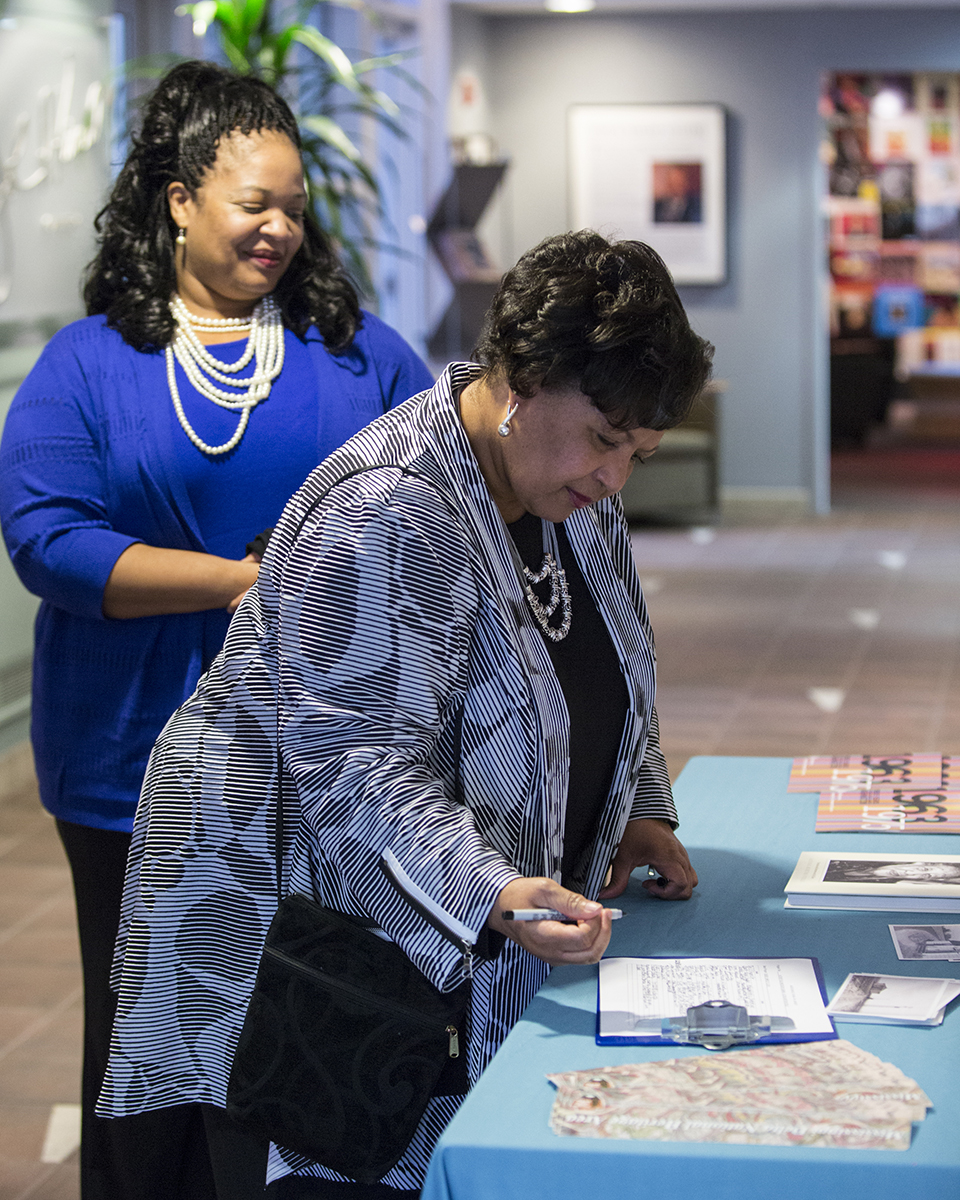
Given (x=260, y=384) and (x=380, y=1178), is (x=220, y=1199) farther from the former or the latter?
(x=260, y=384)

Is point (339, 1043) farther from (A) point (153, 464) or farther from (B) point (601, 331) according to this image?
(A) point (153, 464)

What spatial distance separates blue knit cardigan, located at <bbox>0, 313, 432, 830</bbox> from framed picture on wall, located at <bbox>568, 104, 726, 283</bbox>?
864 cm

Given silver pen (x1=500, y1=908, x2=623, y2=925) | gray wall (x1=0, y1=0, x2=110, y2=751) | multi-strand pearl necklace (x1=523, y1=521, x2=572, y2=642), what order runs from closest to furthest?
silver pen (x1=500, y1=908, x2=623, y2=925) → multi-strand pearl necklace (x1=523, y1=521, x2=572, y2=642) → gray wall (x1=0, y1=0, x2=110, y2=751)

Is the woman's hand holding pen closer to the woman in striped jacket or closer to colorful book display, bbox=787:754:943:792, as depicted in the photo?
the woman in striped jacket

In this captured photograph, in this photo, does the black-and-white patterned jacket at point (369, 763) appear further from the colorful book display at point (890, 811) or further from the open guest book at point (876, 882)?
the colorful book display at point (890, 811)

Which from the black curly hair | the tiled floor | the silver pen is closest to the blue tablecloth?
the silver pen

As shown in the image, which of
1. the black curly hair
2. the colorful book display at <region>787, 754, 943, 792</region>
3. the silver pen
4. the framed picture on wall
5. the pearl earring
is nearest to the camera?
the silver pen

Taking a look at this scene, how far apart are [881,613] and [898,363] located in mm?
9845

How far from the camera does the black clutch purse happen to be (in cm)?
159

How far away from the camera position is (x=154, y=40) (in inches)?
278

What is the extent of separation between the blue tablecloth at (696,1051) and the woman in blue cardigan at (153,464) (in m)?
0.72

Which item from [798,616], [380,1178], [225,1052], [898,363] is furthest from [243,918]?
[898,363]

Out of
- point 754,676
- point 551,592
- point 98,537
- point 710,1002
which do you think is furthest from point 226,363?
point 754,676

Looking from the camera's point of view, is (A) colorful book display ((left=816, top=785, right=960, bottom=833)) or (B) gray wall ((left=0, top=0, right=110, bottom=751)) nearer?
(A) colorful book display ((left=816, top=785, right=960, bottom=833))
